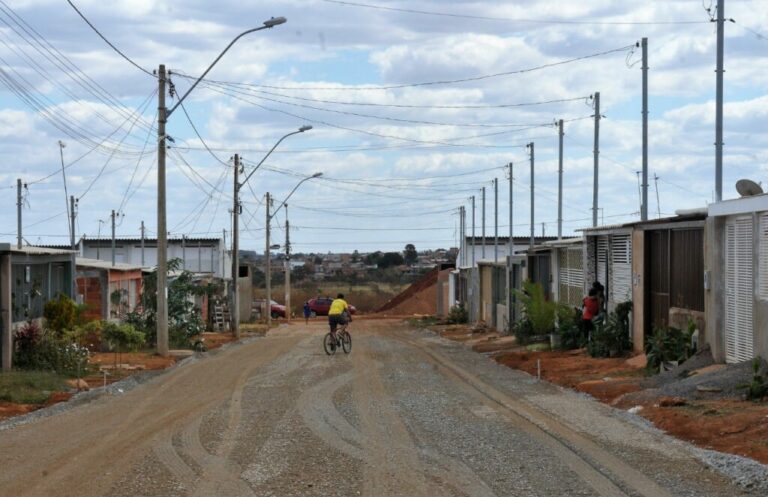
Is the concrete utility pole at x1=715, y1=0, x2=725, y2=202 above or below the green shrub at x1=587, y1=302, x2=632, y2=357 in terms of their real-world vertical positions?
above

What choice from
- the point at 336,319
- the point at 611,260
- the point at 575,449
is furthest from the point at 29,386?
the point at 611,260

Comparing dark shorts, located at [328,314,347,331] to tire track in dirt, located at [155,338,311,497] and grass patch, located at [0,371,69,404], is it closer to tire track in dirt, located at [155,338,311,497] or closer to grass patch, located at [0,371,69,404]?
grass patch, located at [0,371,69,404]

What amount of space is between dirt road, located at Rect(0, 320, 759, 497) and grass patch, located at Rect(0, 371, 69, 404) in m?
1.17

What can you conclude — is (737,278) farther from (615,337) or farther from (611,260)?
(611,260)

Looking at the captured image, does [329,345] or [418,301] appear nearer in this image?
[329,345]

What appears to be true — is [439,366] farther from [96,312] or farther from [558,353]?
[96,312]

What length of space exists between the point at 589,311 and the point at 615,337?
6.33 feet

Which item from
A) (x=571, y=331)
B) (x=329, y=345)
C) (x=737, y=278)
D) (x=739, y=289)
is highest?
(x=737, y=278)

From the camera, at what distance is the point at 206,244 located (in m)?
88.3

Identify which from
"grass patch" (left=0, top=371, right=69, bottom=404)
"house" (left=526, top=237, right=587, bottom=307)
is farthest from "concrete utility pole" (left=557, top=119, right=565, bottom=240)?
"grass patch" (left=0, top=371, right=69, bottom=404)

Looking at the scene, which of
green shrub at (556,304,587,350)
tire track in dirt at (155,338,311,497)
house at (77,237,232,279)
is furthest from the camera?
house at (77,237,232,279)

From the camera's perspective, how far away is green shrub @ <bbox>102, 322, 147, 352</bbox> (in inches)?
1187

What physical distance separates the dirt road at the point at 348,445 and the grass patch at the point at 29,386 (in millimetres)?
1172

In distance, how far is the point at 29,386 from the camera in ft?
67.4
